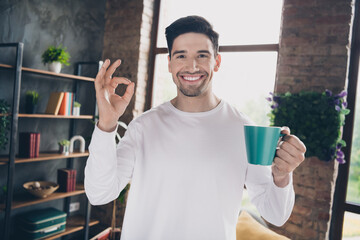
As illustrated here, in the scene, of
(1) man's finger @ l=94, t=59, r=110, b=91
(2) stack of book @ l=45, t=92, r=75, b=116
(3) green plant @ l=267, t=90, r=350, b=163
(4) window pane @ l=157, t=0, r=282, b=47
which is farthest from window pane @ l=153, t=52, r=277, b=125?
(1) man's finger @ l=94, t=59, r=110, b=91

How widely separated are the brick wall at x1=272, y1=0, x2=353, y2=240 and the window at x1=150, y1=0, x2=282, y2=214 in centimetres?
30

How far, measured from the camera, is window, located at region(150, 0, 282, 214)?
281cm

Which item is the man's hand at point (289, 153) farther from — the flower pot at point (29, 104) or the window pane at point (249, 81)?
the flower pot at point (29, 104)

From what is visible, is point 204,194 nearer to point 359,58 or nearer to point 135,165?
point 135,165

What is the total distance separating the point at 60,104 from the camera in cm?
285

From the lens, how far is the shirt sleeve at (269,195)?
106 centimetres

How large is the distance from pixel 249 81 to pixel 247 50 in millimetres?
326

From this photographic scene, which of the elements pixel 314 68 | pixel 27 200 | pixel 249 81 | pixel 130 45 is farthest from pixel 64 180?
pixel 314 68

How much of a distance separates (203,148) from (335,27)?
184cm

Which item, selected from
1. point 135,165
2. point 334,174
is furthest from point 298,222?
point 135,165

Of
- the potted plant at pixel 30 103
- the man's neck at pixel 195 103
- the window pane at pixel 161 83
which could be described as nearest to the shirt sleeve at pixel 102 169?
the man's neck at pixel 195 103

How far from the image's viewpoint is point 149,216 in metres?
1.12

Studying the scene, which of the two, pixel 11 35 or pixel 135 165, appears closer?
pixel 135 165

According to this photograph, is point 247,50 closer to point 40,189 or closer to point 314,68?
point 314,68
